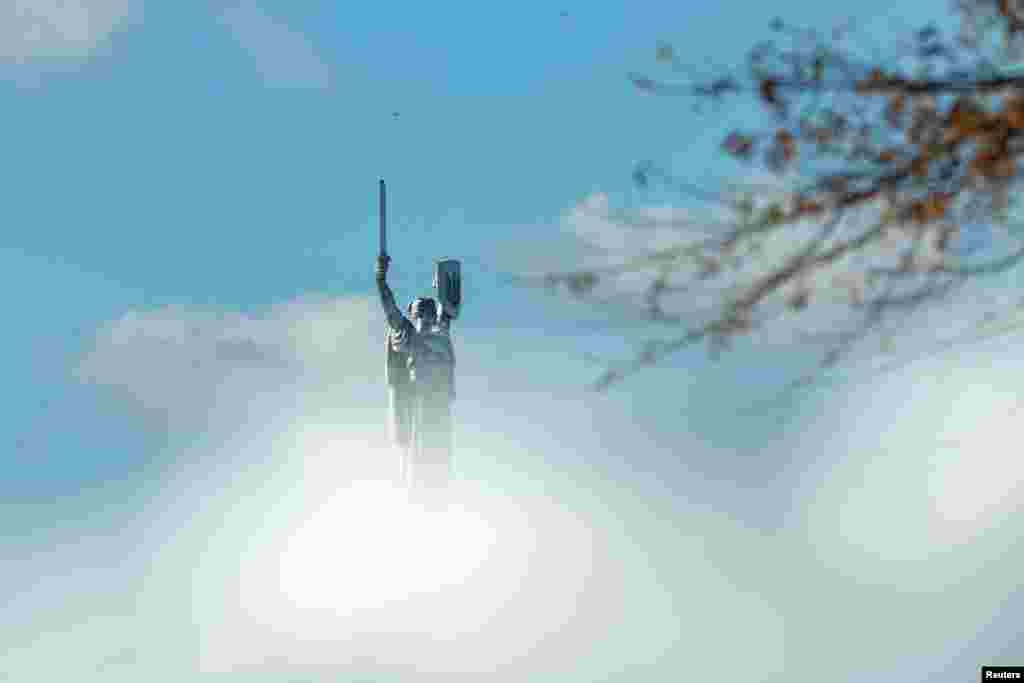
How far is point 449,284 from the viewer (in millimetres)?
24172

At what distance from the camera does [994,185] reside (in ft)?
20.2

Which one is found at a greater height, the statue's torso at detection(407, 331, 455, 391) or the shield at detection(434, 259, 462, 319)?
the shield at detection(434, 259, 462, 319)

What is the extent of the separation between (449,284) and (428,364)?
111cm

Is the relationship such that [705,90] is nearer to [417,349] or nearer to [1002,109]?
[1002,109]

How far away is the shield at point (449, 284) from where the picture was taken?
24156mm

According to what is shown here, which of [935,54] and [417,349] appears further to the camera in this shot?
[417,349]

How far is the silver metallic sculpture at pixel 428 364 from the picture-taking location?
79.5ft

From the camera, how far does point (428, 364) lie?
24.2 metres

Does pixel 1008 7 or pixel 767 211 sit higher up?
pixel 1008 7

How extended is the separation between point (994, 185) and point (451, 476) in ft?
61.1

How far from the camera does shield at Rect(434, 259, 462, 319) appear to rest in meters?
24.2

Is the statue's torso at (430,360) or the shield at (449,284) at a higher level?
the shield at (449,284)

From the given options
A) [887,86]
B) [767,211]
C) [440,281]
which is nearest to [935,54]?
[887,86]

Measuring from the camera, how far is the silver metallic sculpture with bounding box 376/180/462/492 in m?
24.2
